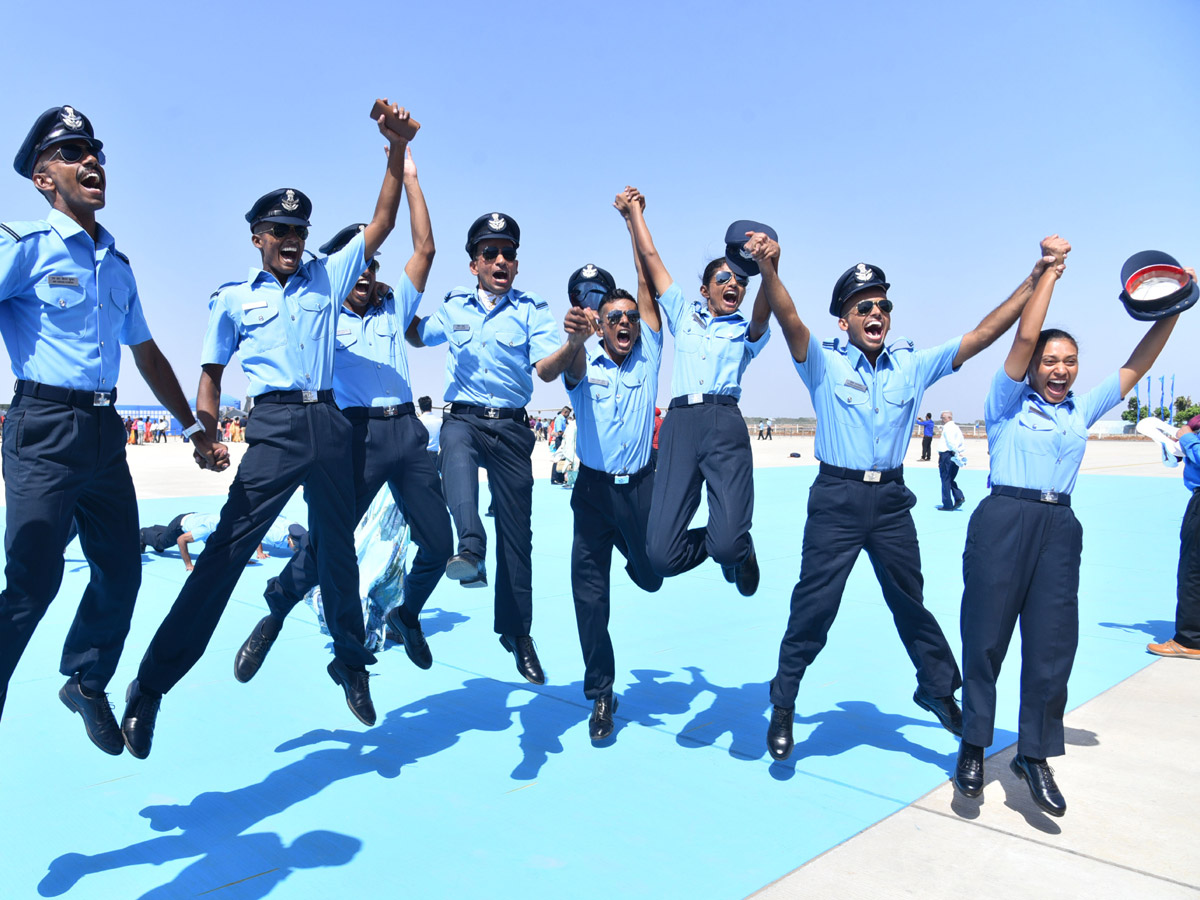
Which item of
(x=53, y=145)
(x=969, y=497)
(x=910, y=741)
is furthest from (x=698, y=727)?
(x=969, y=497)

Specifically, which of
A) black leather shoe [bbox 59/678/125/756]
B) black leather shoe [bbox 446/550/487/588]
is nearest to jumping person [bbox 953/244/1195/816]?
black leather shoe [bbox 446/550/487/588]

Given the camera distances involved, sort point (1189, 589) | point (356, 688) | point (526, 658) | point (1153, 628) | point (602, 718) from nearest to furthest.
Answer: point (356, 688) < point (602, 718) < point (526, 658) < point (1189, 589) < point (1153, 628)

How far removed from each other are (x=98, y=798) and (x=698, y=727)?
3002 millimetres

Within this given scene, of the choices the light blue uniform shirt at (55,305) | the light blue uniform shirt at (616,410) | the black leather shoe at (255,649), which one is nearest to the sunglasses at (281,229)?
the light blue uniform shirt at (55,305)

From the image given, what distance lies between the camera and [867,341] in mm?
4559

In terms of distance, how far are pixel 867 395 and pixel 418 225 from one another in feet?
8.48

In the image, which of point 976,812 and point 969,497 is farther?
point 969,497

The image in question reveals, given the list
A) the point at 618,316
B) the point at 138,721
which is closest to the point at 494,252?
the point at 618,316

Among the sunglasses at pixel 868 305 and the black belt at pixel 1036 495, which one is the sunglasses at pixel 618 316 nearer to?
the sunglasses at pixel 868 305

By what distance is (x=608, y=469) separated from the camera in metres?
4.90

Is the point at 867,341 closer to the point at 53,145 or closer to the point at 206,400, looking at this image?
the point at 206,400

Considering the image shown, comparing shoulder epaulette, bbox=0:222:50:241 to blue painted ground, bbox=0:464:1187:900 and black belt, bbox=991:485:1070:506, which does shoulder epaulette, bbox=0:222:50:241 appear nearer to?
blue painted ground, bbox=0:464:1187:900

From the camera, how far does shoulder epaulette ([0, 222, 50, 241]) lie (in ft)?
11.4

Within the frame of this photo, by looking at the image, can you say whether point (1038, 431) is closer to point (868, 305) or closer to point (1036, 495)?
point (1036, 495)
